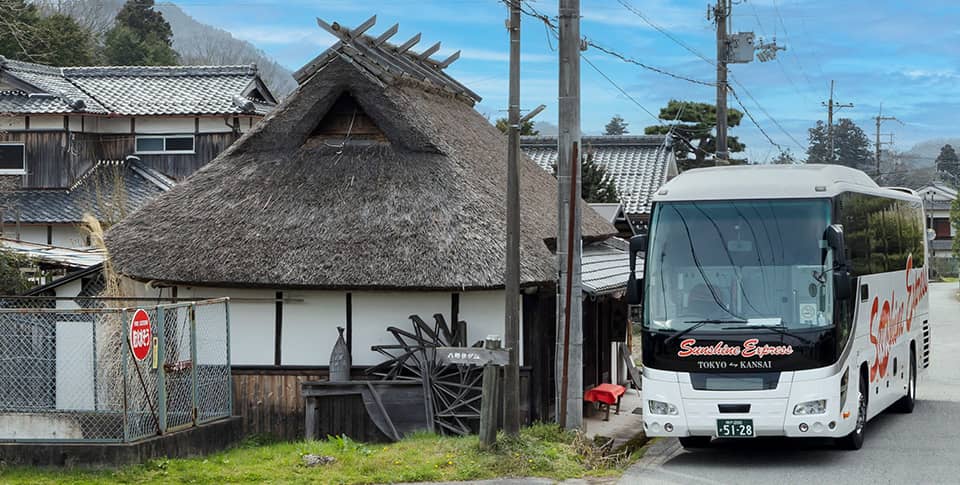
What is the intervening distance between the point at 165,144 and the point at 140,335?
81.1 feet

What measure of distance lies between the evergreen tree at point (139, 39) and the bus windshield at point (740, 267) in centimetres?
4502

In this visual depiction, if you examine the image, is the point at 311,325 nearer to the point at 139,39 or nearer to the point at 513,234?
the point at 513,234

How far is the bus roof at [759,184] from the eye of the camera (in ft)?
43.3

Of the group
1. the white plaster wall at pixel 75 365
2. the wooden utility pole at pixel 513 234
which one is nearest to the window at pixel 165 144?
the white plaster wall at pixel 75 365

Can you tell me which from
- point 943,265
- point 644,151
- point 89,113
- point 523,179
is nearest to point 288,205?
point 523,179

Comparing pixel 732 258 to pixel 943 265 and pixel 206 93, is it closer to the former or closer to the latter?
pixel 206 93

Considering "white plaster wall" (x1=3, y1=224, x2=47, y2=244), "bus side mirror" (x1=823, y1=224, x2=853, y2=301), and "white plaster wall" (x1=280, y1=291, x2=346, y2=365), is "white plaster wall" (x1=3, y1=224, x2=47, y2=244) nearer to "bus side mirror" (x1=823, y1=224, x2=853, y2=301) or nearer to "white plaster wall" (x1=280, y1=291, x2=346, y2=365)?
"white plaster wall" (x1=280, y1=291, x2=346, y2=365)

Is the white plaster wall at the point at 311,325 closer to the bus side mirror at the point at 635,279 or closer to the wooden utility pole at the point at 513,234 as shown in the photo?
the wooden utility pole at the point at 513,234

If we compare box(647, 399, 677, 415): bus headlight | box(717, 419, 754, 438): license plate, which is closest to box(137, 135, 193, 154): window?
box(647, 399, 677, 415): bus headlight

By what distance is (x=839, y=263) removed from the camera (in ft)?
40.9

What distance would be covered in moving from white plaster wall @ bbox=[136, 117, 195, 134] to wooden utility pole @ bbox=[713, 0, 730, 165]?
58.3ft

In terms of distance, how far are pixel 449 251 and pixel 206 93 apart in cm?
2330

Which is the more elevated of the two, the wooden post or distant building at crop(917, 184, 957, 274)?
distant building at crop(917, 184, 957, 274)

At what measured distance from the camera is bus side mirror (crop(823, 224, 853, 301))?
1231cm
